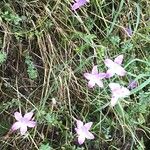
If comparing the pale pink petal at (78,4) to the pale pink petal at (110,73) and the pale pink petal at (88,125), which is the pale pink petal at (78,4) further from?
the pale pink petal at (88,125)

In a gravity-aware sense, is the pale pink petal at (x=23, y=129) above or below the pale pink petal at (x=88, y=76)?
below

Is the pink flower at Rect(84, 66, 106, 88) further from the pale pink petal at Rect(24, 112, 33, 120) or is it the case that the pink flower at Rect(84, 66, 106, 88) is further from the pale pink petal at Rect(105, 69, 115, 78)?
the pale pink petal at Rect(24, 112, 33, 120)

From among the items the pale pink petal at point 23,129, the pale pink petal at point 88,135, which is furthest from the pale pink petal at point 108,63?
the pale pink petal at point 23,129

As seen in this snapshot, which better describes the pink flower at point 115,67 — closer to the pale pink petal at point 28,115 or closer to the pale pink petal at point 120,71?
the pale pink petal at point 120,71

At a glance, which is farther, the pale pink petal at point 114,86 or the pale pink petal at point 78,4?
the pale pink petal at point 78,4

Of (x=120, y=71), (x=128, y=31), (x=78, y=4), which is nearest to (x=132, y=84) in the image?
(x=120, y=71)

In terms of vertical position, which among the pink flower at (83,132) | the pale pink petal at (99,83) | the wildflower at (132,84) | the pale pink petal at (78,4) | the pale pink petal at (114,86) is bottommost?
the pink flower at (83,132)

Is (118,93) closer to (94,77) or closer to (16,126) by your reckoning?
(94,77)
